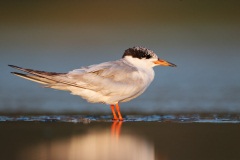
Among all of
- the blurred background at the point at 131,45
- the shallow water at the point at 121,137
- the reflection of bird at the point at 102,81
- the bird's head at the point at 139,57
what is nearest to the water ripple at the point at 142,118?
the shallow water at the point at 121,137

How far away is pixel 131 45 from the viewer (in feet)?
47.4

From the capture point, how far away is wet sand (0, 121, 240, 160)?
6160mm

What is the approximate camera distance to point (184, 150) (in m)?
6.39

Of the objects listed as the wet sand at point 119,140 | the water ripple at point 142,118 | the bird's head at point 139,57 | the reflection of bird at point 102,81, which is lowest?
the wet sand at point 119,140

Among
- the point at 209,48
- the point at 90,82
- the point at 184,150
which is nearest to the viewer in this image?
the point at 184,150

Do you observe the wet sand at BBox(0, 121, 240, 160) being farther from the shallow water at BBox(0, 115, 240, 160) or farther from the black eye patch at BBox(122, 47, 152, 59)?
the black eye patch at BBox(122, 47, 152, 59)

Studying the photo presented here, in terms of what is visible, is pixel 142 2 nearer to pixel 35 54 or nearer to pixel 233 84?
pixel 35 54

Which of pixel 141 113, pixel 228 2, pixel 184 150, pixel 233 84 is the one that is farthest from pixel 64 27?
pixel 184 150

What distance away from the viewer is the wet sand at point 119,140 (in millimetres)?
6160

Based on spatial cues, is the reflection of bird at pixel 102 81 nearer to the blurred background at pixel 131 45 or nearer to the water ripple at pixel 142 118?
the water ripple at pixel 142 118

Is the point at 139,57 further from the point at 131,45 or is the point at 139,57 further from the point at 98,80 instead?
the point at 131,45

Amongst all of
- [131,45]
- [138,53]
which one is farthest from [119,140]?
[131,45]

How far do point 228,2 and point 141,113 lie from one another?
8.98 meters

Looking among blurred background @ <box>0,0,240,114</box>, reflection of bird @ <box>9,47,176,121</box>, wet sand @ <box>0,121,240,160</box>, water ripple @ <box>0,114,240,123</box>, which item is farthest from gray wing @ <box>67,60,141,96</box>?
blurred background @ <box>0,0,240,114</box>
